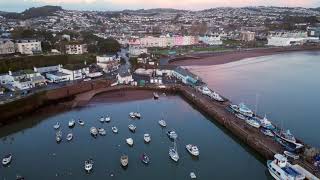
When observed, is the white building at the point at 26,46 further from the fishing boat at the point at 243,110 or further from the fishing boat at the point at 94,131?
the fishing boat at the point at 243,110

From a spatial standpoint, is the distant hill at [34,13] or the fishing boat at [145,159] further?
the distant hill at [34,13]

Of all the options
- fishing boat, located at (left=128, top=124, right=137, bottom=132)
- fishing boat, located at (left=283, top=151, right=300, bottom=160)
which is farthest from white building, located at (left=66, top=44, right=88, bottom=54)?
fishing boat, located at (left=283, top=151, right=300, bottom=160)

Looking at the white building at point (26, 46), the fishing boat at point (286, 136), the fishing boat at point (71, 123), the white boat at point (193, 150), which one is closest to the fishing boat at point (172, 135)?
the white boat at point (193, 150)

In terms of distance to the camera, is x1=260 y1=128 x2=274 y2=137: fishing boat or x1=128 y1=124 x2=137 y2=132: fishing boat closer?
x1=260 y1=128 x2=274 y2=137: fishing boat

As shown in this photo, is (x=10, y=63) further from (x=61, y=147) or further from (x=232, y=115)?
(x=232, y=115)

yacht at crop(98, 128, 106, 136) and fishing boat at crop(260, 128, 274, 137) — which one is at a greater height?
fishing boat at crop(260, 128, 274, 137)

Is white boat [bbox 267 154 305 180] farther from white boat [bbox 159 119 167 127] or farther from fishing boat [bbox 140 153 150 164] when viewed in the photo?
white boat [bbox 159 119 167 127]

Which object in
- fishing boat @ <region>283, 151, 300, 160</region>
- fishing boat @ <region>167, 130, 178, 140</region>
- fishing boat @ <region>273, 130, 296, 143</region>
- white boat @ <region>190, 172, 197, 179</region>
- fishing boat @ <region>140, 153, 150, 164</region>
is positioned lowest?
white boat @ <region>190, 172, 197, 179</region>
